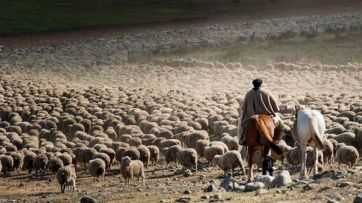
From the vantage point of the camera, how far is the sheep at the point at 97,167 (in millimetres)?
21297

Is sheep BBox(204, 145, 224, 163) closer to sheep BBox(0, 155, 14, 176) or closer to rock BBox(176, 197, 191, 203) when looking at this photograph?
sheep BBox(0, 155, 14, 176)

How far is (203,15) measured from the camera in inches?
3012

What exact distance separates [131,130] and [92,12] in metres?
53.8

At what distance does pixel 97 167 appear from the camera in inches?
838

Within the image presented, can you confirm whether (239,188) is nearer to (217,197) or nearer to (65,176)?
(217,197)

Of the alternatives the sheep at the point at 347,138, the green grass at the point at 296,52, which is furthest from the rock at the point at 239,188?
the green grass at the point at 296,52

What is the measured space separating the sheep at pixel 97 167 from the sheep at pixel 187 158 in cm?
215

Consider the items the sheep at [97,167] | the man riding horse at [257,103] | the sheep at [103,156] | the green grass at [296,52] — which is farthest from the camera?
the green grass at [296,52]

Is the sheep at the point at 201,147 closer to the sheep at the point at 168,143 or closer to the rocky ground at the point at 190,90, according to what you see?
the rocky ground at the point at 190,90

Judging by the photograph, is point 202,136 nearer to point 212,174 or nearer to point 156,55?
point 212,174

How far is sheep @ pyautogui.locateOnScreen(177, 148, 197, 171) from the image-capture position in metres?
21.5

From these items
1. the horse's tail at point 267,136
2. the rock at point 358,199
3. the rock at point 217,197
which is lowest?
the rock at point 217,197

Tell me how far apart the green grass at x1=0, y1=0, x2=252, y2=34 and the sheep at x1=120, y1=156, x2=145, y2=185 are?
5394 cm

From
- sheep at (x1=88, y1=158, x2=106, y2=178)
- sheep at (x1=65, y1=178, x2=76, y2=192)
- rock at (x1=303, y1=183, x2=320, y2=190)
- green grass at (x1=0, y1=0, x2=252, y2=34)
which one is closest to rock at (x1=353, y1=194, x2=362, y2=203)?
rock at (x1=303, y1=183, x2=320, y2=190)
